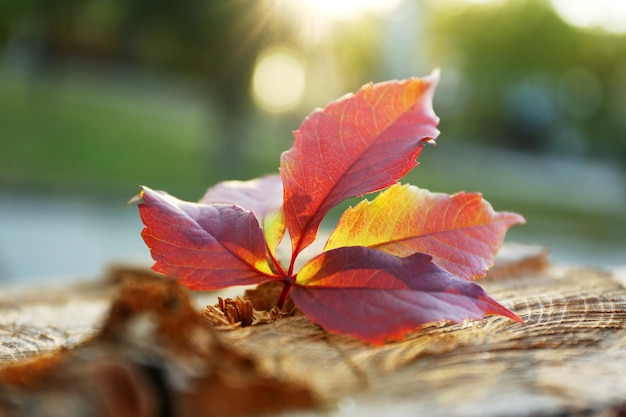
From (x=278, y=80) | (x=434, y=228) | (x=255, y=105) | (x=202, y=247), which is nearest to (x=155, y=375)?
(x=202, y=247)

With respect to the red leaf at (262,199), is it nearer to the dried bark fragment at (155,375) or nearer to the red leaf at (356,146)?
the red leaf at (356,146)

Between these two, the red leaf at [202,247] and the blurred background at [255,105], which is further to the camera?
the blurred background at [255,105]

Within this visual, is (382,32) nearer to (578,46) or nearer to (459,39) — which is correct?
(459,39)

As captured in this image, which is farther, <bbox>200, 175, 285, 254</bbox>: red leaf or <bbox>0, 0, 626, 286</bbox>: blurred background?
<bbox>0, 0, 626, 286</bbox>: blurred background

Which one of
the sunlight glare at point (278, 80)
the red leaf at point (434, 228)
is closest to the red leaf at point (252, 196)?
the red leaf at point (434, 228)

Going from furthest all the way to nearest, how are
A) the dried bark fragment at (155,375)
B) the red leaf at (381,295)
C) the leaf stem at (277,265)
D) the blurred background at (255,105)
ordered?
the blurred background at (255,105), the leaf stem at (277,265), the red leaf at (381,295), the dried bark fragment at (155,375)

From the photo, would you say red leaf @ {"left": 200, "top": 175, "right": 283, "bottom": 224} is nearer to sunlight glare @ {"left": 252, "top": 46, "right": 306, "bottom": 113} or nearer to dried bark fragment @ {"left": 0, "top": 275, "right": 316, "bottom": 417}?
dried bark fragment @ {"left": 0, "top": 275, "right": 316, "bottom": 417}

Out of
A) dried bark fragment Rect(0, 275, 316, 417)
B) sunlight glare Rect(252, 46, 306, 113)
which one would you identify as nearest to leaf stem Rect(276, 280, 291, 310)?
dried bark fragment Rect(0, 275, 316, 417)

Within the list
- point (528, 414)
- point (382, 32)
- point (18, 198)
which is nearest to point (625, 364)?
point (528, 414)
